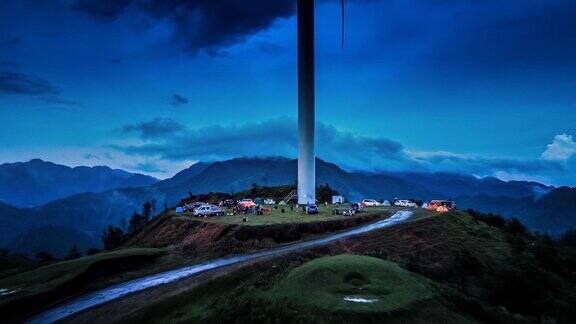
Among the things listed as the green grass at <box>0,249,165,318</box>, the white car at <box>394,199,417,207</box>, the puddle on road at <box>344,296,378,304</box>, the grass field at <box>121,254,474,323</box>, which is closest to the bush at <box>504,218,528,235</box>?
the white car at <box>394,199,417,207</box>

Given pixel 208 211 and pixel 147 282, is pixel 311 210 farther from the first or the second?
pixel 147 282

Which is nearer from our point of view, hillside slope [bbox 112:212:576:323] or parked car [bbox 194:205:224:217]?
hillside slope [bbox 112:212:576:323]

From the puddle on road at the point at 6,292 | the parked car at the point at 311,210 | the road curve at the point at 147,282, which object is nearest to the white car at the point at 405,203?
the parked car at the point at 311,210

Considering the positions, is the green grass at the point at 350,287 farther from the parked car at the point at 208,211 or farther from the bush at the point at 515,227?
the bush at the point at 515,227

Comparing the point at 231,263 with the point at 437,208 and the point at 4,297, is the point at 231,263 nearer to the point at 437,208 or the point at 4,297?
the point at 4,297

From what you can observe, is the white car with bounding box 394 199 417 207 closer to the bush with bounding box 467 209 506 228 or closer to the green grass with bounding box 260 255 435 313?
the bush with bounding box 467 209 506 228

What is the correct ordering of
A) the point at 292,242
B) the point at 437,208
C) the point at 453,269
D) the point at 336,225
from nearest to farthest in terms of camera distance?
1. the point at 453,269
2. the point at 292,242
3. the point at 336,225
4. the point at 437,208

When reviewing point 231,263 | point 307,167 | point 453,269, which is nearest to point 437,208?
point 307,167
